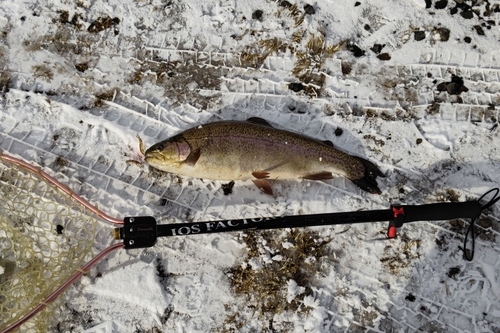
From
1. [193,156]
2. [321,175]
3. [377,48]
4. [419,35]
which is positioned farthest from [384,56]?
[193,156]

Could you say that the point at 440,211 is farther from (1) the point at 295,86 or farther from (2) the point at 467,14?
(2) the point at 467,14

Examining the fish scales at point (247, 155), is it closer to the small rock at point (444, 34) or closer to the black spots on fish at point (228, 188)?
the black spots on fish at point (228, 188)

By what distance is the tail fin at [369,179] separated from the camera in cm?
386

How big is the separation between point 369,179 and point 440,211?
74cm

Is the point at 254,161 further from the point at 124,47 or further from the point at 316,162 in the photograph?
the point at 124,47

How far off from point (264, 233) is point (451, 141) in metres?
1.99

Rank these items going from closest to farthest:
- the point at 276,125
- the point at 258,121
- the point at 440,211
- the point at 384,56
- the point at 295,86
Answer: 1. the point at 440,211
2. the point at 258,121
3. the point at 276,125
4. the point at 295,86
5. the point at 384,56

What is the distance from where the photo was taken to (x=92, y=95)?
4211 millimetres

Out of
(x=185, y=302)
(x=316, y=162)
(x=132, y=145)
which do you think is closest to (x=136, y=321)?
(x=185, y=302)

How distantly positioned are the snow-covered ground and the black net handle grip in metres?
0.59

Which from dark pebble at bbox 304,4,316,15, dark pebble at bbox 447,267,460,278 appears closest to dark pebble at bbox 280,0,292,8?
dark pebble at bbox 304,4,316,15

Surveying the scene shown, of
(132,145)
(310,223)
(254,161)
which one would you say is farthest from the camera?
(132,145)

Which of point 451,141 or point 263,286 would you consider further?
point 451,141

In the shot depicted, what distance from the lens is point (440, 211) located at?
10.8 feet
